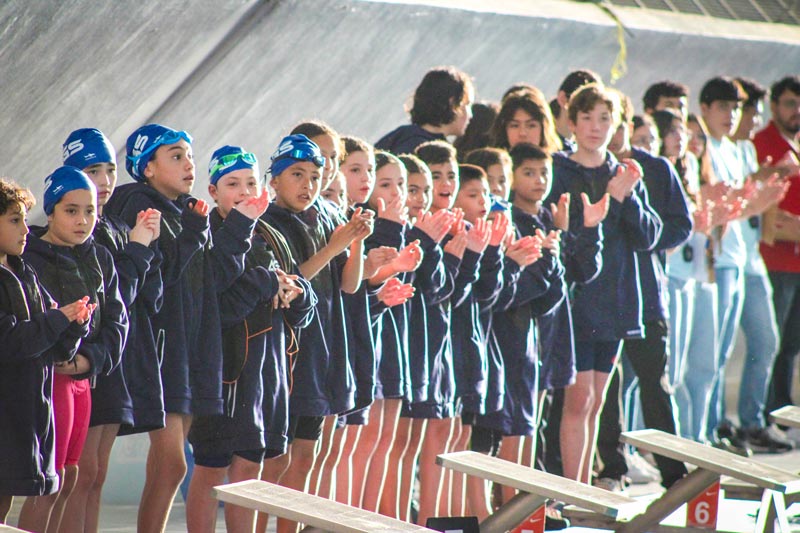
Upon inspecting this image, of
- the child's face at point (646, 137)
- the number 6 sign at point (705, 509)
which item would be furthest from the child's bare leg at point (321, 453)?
the child's face at point (646, 137)

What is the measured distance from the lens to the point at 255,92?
7766 mm

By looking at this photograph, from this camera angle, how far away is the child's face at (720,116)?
986 cm

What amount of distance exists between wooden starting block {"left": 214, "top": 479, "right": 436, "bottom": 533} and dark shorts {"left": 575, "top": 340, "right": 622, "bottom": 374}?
295 cm

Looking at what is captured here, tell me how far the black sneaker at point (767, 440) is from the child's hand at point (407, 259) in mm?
4308

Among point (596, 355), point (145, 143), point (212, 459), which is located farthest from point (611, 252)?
point (145, 143)

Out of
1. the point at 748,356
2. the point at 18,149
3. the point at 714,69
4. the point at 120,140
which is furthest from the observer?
the point at 714,69

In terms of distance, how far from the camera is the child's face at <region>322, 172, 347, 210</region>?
6555mm

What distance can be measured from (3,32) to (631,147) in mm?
3552

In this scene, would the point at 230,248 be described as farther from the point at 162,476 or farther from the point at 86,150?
the point at 162,476

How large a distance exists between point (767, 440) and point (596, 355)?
2.60 m

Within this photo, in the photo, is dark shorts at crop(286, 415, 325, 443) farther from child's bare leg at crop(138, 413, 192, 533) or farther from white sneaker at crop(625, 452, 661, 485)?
white sneaker at crop(625, 452, 661, 485)

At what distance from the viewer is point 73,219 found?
5.15 metres

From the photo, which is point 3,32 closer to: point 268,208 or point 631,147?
point 268,208

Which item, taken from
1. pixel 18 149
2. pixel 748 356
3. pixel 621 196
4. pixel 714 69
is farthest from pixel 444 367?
pixel 714 69
